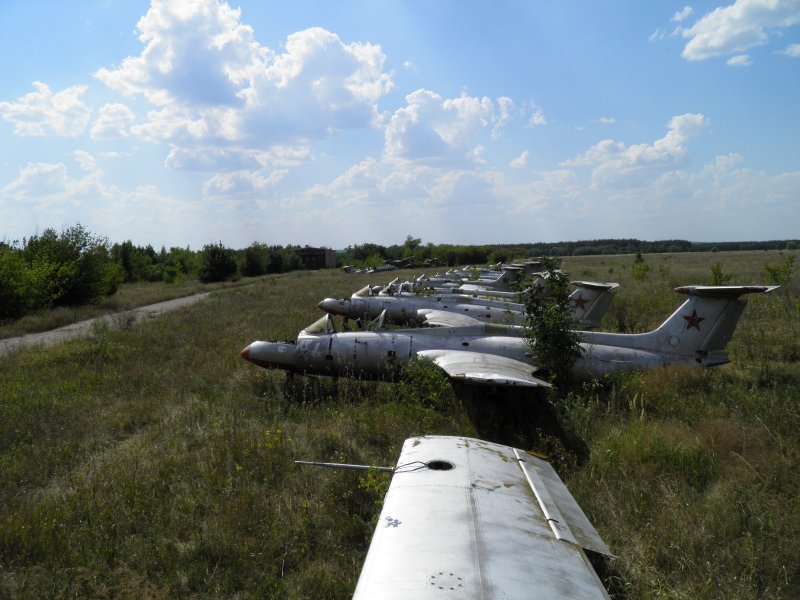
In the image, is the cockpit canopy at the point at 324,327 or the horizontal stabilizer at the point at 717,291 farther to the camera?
the cockpit canopy at the point at 324,327

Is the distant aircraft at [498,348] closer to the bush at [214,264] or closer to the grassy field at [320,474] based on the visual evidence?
the grassy field at [320,474]

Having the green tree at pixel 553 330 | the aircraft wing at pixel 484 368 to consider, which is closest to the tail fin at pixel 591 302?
the green tree at pixel 553 330

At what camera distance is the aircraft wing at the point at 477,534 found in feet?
8.71

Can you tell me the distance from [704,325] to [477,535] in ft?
29.3

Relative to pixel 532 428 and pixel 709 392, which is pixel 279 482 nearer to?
pixel 532 428

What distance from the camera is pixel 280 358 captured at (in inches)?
427

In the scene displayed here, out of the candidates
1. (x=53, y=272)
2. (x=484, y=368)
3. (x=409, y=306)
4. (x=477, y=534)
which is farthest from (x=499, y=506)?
(x=53, y=272)

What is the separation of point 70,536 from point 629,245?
17411cm

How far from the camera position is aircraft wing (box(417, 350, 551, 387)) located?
793 cm

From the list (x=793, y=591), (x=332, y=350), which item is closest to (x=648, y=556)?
(x=793, y=591)

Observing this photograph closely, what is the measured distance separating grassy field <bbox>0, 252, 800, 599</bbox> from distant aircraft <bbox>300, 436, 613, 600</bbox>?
0.92 m

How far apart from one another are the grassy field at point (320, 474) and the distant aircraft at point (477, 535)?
0.92 metres

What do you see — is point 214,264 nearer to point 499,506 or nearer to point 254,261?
point 254,261

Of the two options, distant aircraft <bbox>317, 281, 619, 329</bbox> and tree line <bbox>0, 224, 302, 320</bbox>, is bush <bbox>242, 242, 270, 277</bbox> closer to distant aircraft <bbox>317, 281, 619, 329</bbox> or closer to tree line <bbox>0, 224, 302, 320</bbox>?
tree line <bbox>0, 224, 302, 320</bbox>
